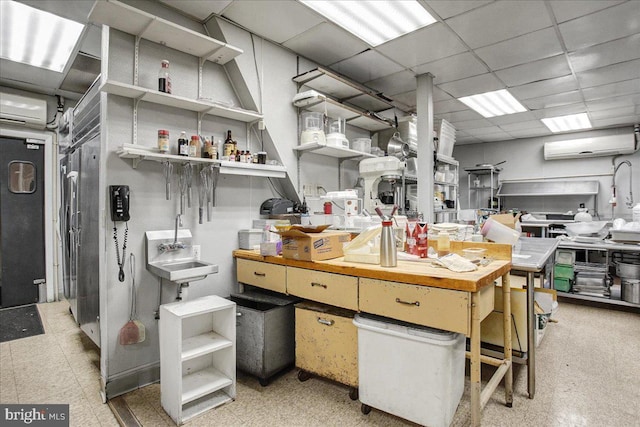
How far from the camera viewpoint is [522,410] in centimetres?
206

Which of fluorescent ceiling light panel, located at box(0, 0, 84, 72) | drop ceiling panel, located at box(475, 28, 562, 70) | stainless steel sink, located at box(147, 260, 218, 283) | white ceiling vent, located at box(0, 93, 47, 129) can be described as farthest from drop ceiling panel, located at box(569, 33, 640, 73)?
white ceiling vent, located at box(0, 93, 47, 129)

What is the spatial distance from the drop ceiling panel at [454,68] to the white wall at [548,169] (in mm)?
4762

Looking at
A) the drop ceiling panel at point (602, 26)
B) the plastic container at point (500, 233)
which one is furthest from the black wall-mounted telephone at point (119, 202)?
the drop ceiling panel at point (602, 26)

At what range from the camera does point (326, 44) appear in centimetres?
331

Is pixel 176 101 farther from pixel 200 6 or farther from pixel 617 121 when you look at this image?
pixel 617 121

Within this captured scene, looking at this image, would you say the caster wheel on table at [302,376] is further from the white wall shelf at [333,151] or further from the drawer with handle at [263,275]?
the white wall shelf at [333,151]

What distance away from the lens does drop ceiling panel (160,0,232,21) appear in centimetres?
255

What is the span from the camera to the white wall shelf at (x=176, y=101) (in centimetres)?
217

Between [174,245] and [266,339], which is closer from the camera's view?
[266,339]

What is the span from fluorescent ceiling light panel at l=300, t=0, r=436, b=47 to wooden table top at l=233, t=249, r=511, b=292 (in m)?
2.06

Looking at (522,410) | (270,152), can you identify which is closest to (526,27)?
(270,152)

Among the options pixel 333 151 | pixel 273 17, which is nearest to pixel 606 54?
pixel 333 151

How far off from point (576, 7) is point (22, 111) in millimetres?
6037

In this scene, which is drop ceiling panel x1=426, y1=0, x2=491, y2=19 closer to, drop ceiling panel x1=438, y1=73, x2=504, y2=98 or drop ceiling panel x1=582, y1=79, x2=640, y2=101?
drop ceiling panel x1=438, y1=73, x2=504, y2=98
